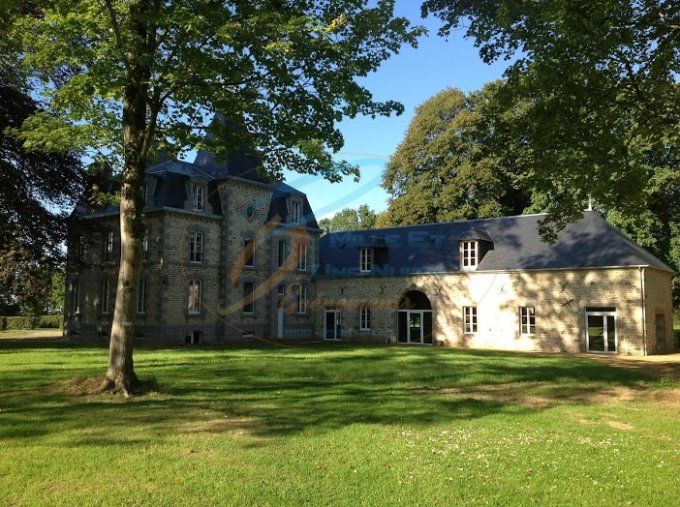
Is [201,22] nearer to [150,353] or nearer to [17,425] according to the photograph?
[17,425]

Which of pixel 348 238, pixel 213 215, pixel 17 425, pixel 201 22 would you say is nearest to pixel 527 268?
pixel 348 238

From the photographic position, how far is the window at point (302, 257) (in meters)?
36.0

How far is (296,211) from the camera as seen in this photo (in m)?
36.1

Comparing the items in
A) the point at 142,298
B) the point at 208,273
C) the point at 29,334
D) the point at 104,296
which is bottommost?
the point at 29,334

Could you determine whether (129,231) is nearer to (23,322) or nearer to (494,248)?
(494,248)

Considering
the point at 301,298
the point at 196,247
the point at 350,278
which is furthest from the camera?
the point at 301,298

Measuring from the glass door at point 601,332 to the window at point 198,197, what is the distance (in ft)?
67.2

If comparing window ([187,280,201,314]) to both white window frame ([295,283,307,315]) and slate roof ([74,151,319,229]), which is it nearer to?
slate roof ([74,151,319,229])

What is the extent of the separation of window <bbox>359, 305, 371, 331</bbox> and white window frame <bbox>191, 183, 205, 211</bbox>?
36.7 feet

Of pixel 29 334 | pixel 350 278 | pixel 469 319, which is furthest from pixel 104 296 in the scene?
pixel 469 319

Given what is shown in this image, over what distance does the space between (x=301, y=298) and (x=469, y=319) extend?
1110 cm

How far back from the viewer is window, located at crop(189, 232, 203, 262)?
29.9 m

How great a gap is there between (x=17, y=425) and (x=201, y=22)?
24.0 ft

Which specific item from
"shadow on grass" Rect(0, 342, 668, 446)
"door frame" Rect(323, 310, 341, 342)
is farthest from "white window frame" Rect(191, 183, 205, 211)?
"shadow on grass" Rect(0, 342, 668, 446)
